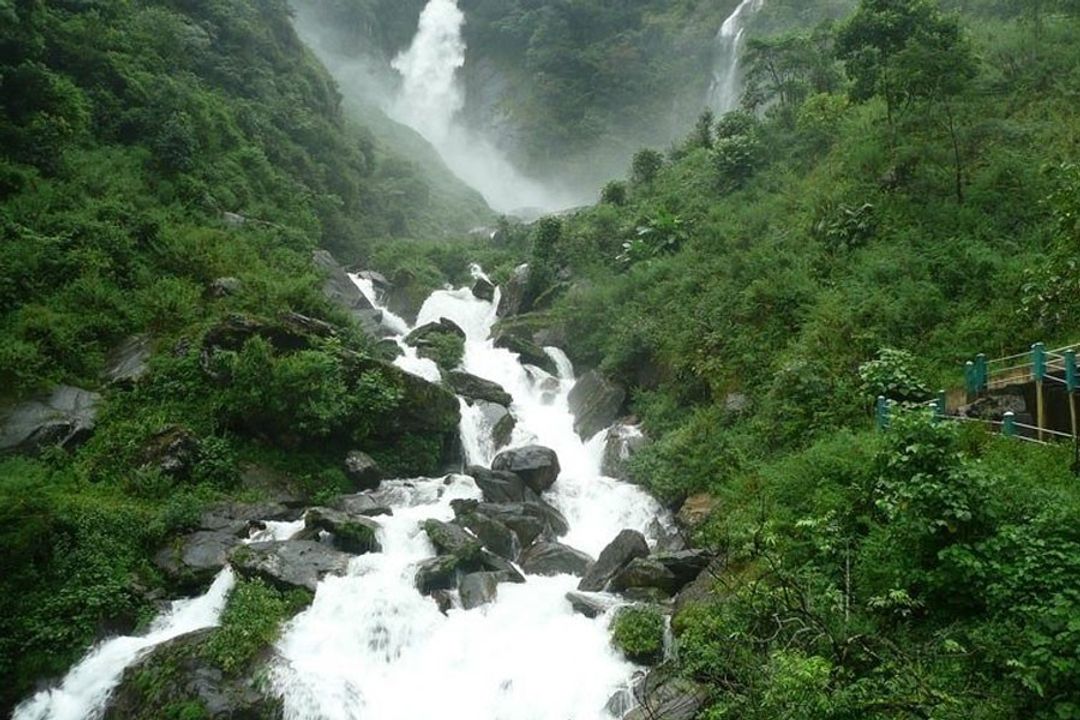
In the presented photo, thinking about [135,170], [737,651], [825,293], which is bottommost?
[737,651]

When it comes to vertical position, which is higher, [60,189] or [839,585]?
[60,189]

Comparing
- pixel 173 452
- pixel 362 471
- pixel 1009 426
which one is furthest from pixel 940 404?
pixel 173 452

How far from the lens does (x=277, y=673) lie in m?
9.62

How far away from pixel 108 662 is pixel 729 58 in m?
53.8

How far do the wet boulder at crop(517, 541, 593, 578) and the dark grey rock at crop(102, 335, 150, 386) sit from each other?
953 centimetres

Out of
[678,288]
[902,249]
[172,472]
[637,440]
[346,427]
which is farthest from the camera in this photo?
[678,288]

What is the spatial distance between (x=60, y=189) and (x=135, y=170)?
11.1 ft

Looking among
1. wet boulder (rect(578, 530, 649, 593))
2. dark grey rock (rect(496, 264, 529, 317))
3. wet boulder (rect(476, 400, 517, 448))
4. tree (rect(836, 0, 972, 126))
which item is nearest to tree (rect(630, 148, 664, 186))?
dark grey rock (rect(496, 264, 529, 317))

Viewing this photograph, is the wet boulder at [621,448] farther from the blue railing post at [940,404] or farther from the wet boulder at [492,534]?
the blue railing post at [940,404]

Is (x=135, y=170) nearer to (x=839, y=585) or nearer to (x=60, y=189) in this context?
(x=60, y=189)

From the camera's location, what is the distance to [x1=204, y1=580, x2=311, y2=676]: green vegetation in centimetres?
962

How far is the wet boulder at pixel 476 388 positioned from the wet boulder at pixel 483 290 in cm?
959

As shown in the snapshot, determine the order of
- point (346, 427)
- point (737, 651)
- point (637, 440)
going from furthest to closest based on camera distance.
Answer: point (637, 440), point (346, 427), point (737, 651)

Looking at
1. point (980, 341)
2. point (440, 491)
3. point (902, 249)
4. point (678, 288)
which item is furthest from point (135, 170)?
point (980, 341)
